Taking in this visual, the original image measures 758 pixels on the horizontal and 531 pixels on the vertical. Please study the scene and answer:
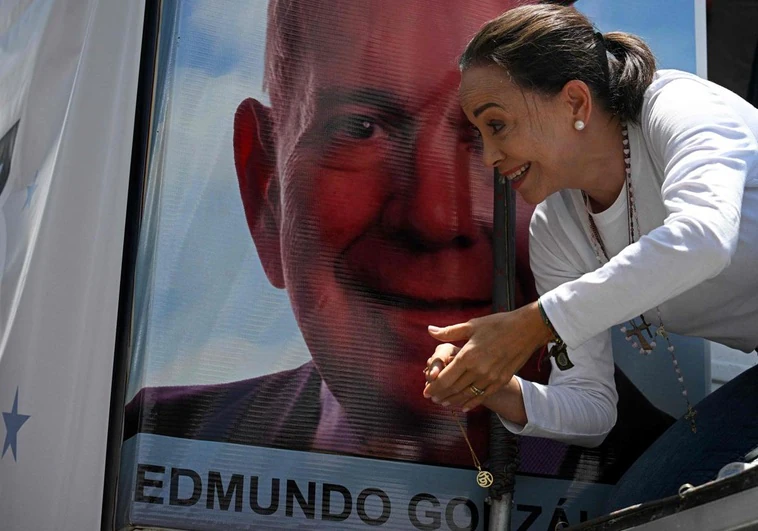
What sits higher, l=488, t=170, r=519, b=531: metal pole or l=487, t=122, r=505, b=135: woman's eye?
l=487, t=122, r=505, b=135: woman's eye

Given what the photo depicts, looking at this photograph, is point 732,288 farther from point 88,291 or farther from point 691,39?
point 88,291

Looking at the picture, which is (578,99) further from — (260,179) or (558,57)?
(260,179)

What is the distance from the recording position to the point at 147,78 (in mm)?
1949

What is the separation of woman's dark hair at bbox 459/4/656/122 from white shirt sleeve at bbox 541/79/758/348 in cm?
23

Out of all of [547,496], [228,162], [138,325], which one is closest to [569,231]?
[547,496]

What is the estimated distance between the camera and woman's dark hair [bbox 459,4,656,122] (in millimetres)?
1892

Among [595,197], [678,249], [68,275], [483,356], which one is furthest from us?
[595,197]

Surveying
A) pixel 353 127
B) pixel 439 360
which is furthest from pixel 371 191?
pixel 439 360

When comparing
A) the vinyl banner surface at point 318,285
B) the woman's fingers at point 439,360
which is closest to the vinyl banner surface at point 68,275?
the vinyl banner surface at point 318,285

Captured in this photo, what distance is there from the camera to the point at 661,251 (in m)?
1.57

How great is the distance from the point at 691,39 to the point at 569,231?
64 centimetres

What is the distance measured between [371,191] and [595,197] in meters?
0.41

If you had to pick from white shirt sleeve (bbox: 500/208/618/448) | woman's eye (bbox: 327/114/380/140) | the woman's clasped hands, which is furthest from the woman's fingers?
woman's eye (bbox: 327/114/380/140)

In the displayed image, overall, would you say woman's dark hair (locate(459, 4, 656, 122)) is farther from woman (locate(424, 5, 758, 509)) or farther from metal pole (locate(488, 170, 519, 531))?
metal pole (locate(488, 170, 519, 531))
